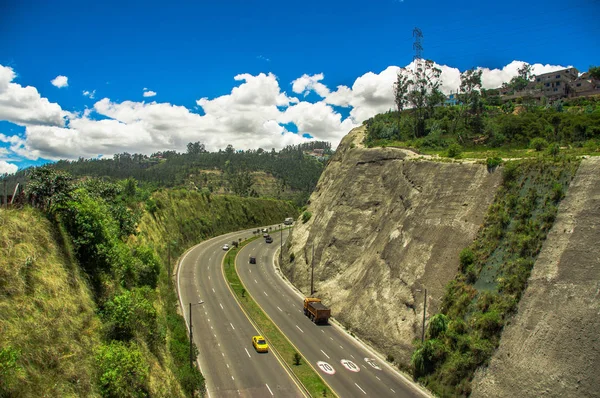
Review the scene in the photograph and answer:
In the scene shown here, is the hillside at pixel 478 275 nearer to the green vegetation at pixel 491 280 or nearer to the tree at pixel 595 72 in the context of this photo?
the green vegetation at pixel 491 280

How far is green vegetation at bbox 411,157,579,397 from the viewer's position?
2892 centimetres

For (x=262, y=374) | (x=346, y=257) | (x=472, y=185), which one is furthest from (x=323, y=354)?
(x=472, y=185)

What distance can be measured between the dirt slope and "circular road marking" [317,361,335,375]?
1165 centimetres

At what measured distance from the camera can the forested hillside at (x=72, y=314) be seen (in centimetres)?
1670

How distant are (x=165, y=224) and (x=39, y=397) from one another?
2483 inches

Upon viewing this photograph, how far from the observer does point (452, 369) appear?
2936 cm

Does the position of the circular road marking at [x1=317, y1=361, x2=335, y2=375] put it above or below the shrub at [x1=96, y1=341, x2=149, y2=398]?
below

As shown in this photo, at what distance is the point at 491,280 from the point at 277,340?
2171 cm

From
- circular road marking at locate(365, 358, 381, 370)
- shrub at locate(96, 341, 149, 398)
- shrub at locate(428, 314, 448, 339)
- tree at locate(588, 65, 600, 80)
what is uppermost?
tree at locate(588, 65, 600, 80)

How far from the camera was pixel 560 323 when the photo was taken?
25.5 meters

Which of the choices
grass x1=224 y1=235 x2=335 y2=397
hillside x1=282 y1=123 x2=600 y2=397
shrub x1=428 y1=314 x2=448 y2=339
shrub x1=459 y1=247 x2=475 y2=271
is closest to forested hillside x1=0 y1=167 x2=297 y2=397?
grass x1=224 y1=235 x2=335 y2=397

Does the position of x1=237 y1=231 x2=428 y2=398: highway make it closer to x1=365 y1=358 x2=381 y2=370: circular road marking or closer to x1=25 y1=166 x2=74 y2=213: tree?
x1=365 y1=358 x2=381 y2=370: circular road marking

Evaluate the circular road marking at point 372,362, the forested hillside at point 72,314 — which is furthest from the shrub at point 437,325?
the forested hillside at point 72,314

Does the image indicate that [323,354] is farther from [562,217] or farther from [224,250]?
[224,250]
